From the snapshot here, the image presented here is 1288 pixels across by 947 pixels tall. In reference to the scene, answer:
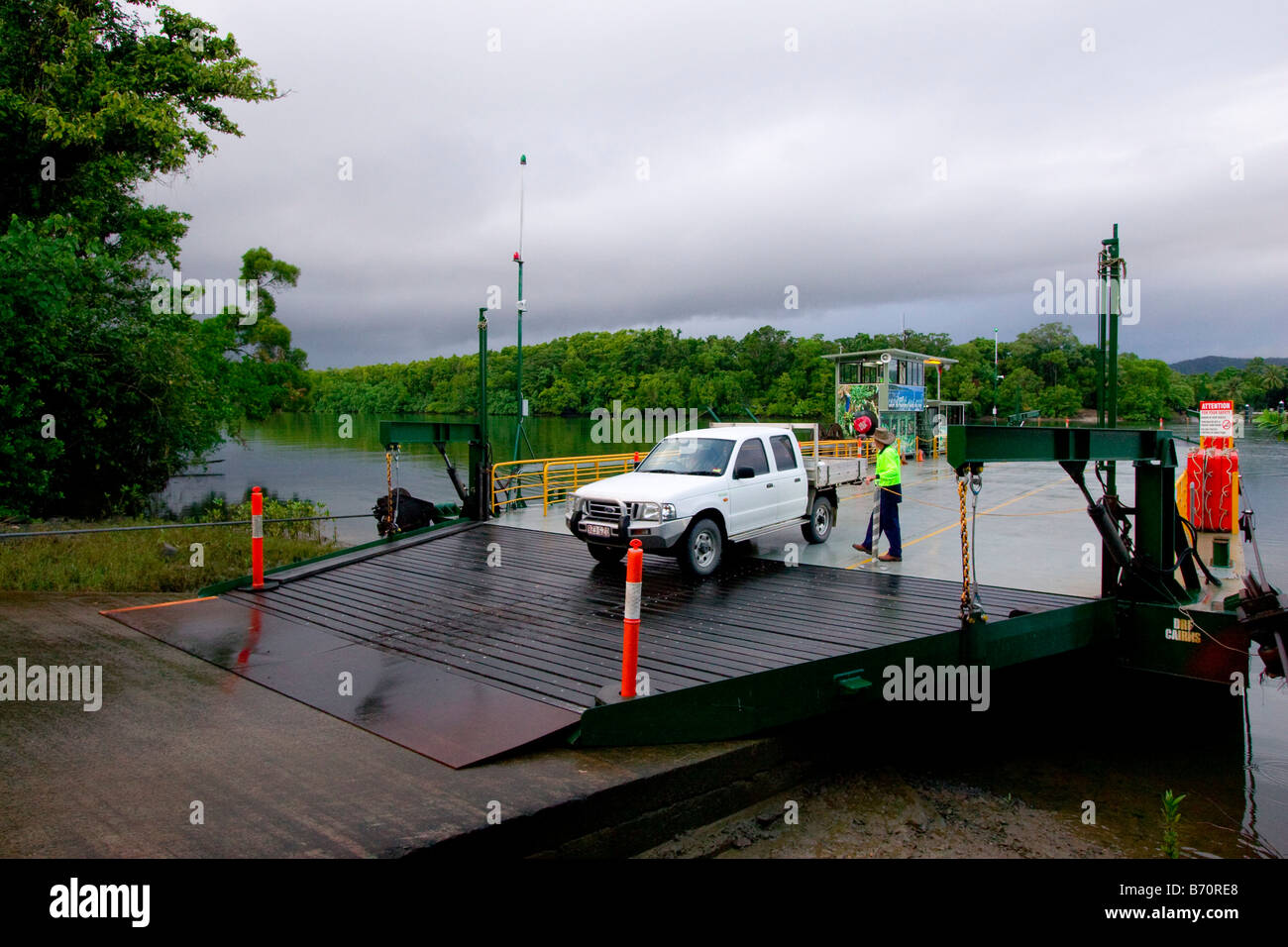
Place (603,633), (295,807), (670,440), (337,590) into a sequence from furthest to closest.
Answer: (670,440) → (337,590) → (603,633) → (295,807)

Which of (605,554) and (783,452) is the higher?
(783,452)

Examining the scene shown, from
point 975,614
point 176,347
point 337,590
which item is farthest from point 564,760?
point 176,347

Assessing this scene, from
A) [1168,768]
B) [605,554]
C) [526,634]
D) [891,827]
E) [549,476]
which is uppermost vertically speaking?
[549,476]

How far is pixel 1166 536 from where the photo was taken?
844 centimetres

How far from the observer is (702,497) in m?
9.95

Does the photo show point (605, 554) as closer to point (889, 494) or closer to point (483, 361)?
point (889, 494)

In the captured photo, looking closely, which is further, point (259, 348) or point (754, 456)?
point (259, 348)

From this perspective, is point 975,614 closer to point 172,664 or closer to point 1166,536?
point 1166,536

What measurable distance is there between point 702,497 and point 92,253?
19.3 m

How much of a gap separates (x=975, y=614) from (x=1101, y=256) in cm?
798

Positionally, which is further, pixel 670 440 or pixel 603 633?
pixel 670 440

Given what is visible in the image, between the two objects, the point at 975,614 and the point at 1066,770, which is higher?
the point at 975,614

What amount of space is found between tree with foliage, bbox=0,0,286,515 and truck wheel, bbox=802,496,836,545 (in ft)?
50.0

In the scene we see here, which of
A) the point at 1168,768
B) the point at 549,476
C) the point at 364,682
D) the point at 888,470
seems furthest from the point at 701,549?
the point at 549,476
